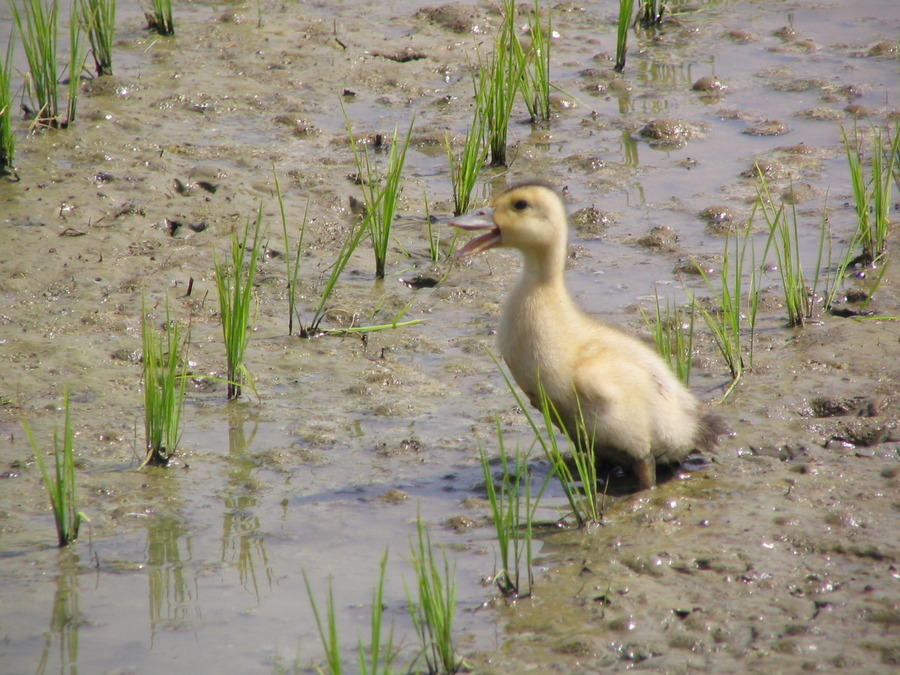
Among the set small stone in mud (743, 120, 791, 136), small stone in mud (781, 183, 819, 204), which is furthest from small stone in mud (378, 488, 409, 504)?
small stone in mud (743, 120, 791, 136)

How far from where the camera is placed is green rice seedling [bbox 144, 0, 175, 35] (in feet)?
28.9

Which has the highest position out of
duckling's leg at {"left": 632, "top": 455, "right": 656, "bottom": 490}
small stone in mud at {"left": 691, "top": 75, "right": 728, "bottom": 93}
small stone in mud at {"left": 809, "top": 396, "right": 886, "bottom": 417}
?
small stone in mud at {"left": 691, "top": 75, "right": 728, "bottom": 93}

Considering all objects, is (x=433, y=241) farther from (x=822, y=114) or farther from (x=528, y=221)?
(x=822, y=114)

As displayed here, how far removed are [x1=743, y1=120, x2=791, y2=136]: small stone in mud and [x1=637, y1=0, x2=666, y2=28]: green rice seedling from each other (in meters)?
2.30

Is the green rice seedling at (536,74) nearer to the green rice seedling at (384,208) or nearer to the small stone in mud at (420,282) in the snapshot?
the green rice seedling at (384,208)

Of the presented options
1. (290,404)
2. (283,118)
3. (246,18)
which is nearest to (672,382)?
(290,404)

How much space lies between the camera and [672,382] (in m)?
4.57

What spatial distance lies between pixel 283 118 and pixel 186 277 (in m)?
2.26

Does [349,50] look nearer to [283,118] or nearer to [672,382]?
[283,118]

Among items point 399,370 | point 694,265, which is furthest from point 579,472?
point 694,265

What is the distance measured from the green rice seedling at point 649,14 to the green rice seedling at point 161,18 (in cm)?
423

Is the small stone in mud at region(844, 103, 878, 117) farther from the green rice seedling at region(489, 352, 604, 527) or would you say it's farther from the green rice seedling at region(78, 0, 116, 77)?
the green rice seedling at region(78, 0, 116, 77)

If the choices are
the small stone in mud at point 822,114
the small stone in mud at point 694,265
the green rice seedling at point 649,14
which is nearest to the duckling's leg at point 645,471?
the small stone in mud at point 694,265

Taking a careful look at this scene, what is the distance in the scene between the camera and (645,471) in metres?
4.44
